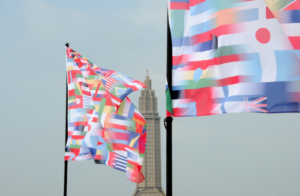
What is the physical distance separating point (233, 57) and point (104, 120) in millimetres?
9756

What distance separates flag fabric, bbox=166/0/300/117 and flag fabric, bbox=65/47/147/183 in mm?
7360

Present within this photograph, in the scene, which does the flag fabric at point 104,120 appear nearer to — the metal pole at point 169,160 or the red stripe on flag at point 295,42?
the metal pole at point 169,160

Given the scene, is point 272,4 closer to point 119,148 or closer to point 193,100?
point 193,100

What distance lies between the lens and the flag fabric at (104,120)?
16531mm

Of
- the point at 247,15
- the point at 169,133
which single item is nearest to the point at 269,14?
the point at 247,15

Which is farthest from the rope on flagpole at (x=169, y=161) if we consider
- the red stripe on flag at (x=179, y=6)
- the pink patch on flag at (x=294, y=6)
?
the pink patch on flag at (x=294, y=6)

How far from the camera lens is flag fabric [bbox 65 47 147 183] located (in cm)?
1653

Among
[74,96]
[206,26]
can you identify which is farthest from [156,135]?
[206,26]

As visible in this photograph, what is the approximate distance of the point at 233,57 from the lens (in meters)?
8.23

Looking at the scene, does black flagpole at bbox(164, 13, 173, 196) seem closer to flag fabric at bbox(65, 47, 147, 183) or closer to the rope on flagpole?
the rope on flagpole

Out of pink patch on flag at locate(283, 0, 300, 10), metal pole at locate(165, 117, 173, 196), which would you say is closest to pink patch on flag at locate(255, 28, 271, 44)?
pink patch on flag at locate(283, 0, 300, 10)

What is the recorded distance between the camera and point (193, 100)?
837 centimetres

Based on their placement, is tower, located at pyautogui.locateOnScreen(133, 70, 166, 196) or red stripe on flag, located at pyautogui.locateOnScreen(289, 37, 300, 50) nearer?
red stripe on flag, located at pyautogui.locateOnScreen(289, 37, 300, 50)

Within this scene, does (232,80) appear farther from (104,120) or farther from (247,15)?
(104,120)
